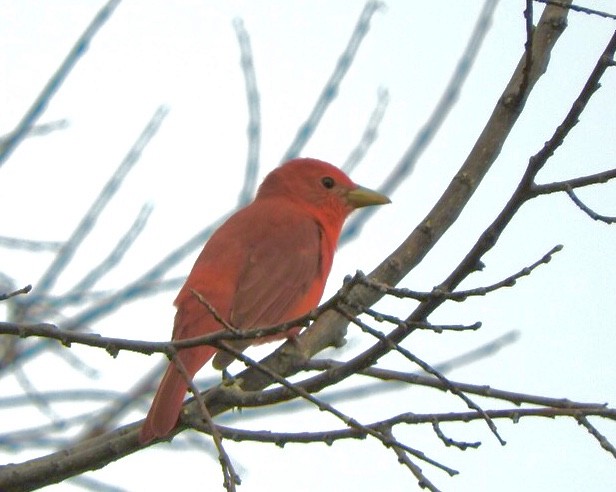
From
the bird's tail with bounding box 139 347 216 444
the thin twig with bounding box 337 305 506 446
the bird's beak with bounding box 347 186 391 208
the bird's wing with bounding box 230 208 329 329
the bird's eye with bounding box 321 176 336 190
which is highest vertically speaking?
the bird's eye with bounding box 321 176 336 190

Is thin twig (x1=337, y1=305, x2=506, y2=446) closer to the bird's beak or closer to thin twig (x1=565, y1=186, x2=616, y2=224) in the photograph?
thin twig (x1=565, y1=186, x2=616, y2=224)

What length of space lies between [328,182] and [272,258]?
3.67 feet

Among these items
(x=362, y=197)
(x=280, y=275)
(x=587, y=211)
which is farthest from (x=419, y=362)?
(x=362, y=197)

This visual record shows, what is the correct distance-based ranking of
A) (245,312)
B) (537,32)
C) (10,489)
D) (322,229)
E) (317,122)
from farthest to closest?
(322,229) < (245,312) < (317,122) < (537,32) < (10,489)

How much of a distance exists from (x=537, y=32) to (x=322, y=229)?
230cm

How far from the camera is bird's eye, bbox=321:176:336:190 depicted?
6488mm

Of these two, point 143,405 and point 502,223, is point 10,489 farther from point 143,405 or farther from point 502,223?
point 502,223

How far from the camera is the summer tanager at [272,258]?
480 centimetres

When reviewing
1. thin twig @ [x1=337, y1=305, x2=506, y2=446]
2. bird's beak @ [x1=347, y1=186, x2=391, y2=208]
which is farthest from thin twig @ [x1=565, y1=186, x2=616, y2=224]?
bird's beak @ [x1=347, y1=186, x2=391, y2=208]

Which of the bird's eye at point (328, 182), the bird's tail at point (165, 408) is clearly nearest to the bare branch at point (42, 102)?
the bird's tail at point (165, 408)

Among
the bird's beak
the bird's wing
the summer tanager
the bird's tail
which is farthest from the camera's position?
the bird's beak

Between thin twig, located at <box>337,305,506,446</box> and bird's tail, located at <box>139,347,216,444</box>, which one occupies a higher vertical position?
bird's tail, located at <box>139,347,216,444</box>

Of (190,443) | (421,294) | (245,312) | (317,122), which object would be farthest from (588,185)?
(245,312)

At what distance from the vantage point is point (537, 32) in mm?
4066
